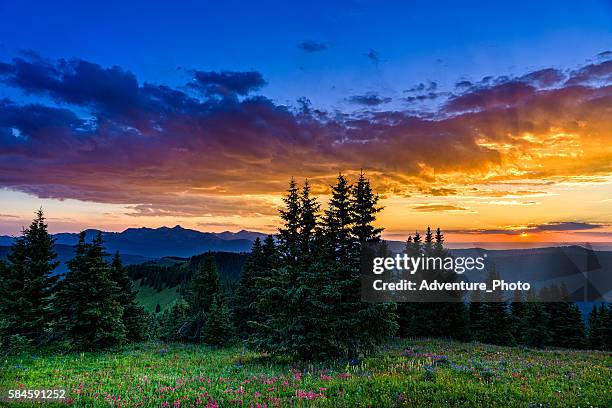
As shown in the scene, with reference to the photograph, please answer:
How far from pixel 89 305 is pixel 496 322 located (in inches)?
1810

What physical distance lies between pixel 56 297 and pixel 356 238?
908 inches

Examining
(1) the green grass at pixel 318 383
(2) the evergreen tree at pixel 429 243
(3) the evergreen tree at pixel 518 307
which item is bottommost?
(3) the evergreen tree at pixel 518 307

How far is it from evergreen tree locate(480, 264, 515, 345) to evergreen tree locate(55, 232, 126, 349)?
4233cm

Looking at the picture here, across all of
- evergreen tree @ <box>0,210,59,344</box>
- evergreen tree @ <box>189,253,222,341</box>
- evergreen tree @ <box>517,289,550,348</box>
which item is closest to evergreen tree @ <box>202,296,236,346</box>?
evergreen tree @ <box>189,253,222,341</box>

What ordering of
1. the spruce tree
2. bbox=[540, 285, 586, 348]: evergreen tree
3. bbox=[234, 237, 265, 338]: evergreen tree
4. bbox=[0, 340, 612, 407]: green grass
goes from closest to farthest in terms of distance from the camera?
bbox=[0, 340, 612, 407]: green grass < the spruce tree < bbox=[234, 237, 265, 338]: evergreen tree < bbox=[540, 285, 586, 348]: evergreen tree

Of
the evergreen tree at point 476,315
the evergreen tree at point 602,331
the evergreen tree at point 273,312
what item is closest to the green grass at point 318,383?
the evergreen tree at point 273,312

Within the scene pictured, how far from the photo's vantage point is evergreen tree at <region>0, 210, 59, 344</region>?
27.3 meters

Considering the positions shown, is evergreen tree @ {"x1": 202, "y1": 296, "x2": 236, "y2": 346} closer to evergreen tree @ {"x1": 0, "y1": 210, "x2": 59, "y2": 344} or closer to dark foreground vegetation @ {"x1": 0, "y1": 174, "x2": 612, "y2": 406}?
dark foreground vegetation @ {"x1": 0, "y1": 174, "x2": 612, "y2": 406}

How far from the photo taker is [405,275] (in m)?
44.9

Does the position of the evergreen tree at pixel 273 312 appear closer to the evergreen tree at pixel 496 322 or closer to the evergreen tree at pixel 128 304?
the evergreen tree at pixel 128 304

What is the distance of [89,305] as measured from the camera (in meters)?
26.4

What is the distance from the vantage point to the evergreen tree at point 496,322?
46.2 metres

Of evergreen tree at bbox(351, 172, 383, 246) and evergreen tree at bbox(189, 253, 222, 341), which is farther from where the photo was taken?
evergreen tree at bbox(189, 253, 222, 341)

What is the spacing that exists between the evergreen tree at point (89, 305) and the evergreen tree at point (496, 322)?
4233cm
